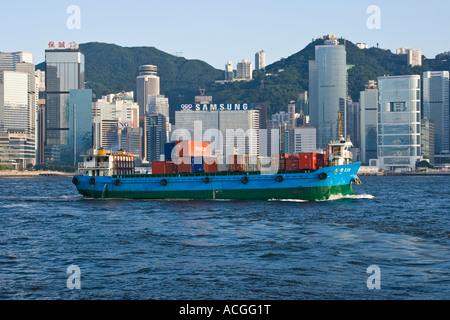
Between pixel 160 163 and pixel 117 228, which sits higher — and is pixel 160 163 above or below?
above

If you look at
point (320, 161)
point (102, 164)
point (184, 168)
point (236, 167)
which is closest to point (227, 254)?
point (320, 161)

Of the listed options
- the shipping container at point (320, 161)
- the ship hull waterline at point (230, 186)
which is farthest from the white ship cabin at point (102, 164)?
the shipping container at point (320, 161)

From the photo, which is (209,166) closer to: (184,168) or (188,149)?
(184,168)

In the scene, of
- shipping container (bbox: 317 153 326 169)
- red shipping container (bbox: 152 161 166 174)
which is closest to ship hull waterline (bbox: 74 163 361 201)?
red shipping container (bbox: 152 161 166 174)

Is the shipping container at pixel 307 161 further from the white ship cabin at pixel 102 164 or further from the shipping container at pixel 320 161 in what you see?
the white ship cabin at pixel 102 164

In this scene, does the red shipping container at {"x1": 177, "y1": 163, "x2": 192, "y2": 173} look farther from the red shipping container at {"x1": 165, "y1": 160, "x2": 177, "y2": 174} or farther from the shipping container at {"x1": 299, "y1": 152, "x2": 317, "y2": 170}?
the shipping container at {"x1": 299, "y1": 152, "x2": 317, "y2": 170}

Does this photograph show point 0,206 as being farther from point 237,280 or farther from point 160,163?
point 237,280

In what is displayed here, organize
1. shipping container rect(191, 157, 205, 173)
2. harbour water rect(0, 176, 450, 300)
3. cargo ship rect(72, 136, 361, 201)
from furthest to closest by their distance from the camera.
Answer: shipping container rect(191, 157, 205, 173), cargo ship rect(72, 136, 361, 201), harbour water rect(0, 176, 450, 300)
